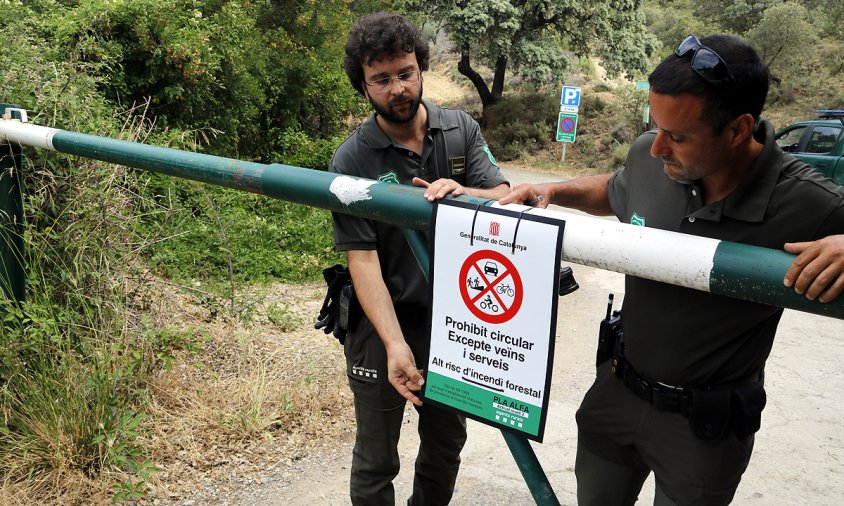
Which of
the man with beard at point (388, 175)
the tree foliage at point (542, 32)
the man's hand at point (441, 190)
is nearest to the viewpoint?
the man's hand at point (441, 190)

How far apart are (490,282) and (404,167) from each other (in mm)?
1096

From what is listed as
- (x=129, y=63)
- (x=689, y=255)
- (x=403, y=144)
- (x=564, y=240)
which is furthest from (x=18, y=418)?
(x=129, y=63)

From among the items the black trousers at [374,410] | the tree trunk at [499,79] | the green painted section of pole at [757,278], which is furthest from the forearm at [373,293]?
the tree trunk at [499,79]

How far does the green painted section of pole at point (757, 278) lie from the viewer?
4.00ft

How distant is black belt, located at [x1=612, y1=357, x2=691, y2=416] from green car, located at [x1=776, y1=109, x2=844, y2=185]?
37.2 ft

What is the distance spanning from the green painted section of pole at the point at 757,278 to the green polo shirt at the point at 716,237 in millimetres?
572

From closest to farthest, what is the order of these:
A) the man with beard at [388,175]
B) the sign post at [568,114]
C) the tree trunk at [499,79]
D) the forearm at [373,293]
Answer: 1. the forearm at [373,293]
2. the man with beard at [388,175]
3. the sign post at [568,114]
4. the tree trunk at [499,79]

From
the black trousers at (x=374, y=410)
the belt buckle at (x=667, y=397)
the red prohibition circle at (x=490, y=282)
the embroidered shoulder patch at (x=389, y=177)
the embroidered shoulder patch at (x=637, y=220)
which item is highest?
the embroidered shoulder patch at (x=389, y=177)

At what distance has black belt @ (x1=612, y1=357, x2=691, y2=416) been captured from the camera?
1951mm

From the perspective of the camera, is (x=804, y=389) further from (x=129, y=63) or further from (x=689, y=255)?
(x=129, y=63)

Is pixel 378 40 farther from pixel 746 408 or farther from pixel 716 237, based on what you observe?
pixel 746 408

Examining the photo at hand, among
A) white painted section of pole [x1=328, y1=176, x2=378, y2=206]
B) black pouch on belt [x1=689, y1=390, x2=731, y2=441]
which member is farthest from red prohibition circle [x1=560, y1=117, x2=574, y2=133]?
white painted section of pole [x1=328, y1=176, x2=378, y2=206]

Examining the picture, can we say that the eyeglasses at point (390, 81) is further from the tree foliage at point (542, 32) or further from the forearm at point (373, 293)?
the tree foliage at point (542, 32)

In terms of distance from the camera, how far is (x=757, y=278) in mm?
1236
